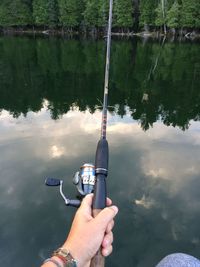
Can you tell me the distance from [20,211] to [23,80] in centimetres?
1622

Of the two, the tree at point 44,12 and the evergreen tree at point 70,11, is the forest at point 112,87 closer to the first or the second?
the evergreen tree at point 70,11

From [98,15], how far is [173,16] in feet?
58.5

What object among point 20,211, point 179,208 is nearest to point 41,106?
point 20,211

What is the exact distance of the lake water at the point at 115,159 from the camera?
6.85 metres

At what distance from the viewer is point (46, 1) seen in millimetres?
72188

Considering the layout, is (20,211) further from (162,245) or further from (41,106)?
(41,106)

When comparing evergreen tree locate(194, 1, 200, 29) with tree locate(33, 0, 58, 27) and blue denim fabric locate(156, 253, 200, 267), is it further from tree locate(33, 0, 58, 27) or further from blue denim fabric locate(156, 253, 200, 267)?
blue denim fabric locate(156, 253, 200, 267)

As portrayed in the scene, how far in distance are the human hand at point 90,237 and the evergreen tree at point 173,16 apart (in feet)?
220

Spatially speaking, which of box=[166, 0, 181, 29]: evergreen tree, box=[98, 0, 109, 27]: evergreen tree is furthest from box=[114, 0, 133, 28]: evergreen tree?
box=[166, 0, 181, 29]: evergreen tree

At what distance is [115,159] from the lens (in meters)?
10.2

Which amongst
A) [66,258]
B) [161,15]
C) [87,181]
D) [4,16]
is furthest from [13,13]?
[66,258]

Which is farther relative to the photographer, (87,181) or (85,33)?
(85,33)

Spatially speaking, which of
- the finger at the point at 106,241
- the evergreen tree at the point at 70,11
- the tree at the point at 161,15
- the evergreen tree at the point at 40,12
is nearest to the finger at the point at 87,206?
the finger at the point at 106,241

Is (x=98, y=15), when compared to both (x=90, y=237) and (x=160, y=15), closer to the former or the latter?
(x=160, y=15)
